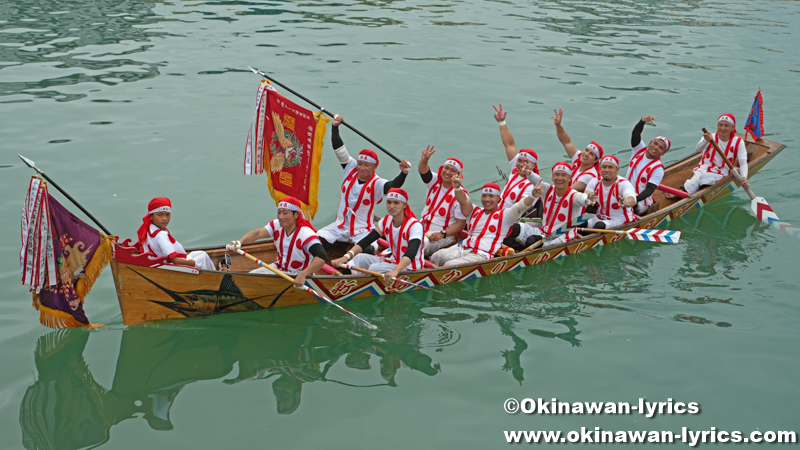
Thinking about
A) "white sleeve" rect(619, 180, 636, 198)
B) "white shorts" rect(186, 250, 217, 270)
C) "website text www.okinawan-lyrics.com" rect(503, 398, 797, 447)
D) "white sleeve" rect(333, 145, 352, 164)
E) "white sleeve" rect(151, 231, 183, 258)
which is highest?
"white sleeve" rect(333, 145, 352, 164)

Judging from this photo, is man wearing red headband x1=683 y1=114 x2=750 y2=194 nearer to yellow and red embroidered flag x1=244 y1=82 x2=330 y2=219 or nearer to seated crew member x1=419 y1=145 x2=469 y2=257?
seated crew member x1=419 y1=145 x2=469 y2=257

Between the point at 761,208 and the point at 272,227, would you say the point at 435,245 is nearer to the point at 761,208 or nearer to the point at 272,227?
the point at 272,227

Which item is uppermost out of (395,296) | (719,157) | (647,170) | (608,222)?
(719,157)

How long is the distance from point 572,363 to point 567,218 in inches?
147

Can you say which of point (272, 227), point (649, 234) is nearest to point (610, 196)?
point (649, 234)

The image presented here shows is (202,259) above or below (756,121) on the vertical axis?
below

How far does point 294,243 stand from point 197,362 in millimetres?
1996

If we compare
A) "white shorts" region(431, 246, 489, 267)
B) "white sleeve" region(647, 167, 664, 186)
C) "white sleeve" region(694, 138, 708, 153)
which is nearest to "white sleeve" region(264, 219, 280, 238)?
"white shorts" region(431, 246, 489, 267)

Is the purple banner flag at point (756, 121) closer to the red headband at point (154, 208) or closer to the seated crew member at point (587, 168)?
the seated crew member at point (587, 168)

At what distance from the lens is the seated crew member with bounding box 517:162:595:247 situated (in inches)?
428

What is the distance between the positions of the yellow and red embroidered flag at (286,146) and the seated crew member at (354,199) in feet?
1.73

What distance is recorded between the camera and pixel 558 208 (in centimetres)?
1122

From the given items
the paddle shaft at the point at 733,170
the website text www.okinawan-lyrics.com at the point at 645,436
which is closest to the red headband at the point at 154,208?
the website text www.okinawan-lyrics.com at the point at 645,436

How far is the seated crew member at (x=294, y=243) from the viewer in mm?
8625
